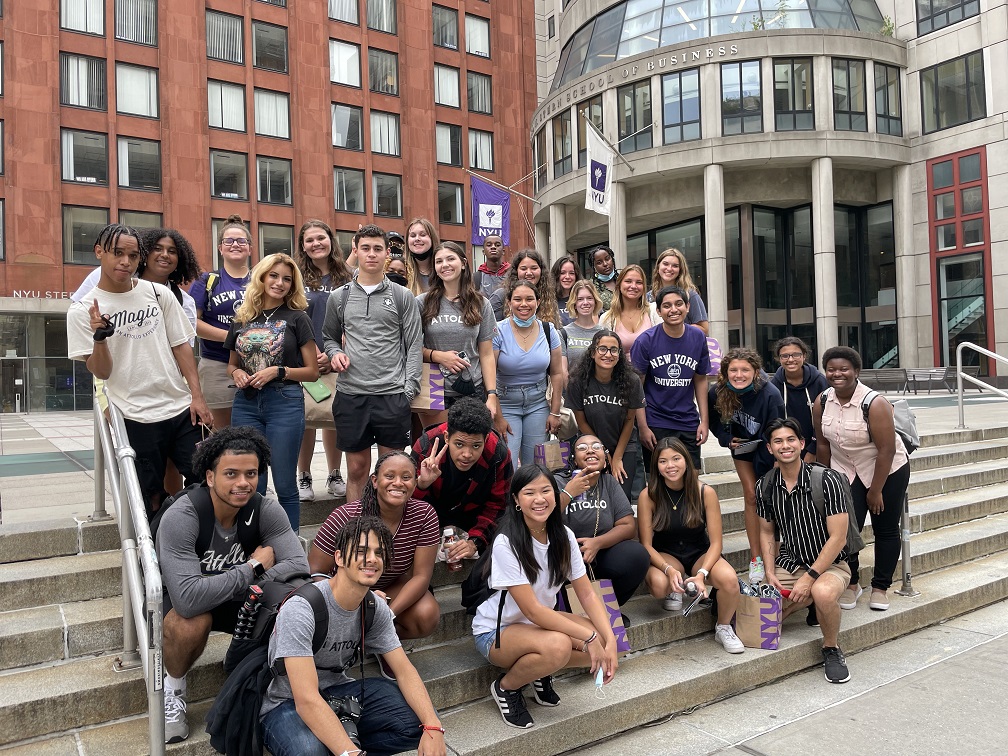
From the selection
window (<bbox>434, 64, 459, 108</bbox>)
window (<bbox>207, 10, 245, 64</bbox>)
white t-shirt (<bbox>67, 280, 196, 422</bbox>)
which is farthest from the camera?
window (<bbox>434, 64, 459, 108</bbox>)

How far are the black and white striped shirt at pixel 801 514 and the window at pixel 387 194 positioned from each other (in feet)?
100

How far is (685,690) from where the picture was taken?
407 cm

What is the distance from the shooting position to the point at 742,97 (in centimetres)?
2541

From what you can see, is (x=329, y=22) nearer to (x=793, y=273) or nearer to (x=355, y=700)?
(x=793, y=273)

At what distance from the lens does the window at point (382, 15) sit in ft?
110

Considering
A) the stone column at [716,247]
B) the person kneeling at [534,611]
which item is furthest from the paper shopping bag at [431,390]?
the stone column at [716,247]

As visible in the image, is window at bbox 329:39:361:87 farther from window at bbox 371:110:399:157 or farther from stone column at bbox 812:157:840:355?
stone column at bbox 812:157:840:355

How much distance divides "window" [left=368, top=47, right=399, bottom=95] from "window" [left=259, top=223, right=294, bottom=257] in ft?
26.1

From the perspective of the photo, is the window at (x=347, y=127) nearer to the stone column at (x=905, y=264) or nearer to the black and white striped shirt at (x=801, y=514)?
the stone column at (x=905, y=264)

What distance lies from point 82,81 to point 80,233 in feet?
18.9

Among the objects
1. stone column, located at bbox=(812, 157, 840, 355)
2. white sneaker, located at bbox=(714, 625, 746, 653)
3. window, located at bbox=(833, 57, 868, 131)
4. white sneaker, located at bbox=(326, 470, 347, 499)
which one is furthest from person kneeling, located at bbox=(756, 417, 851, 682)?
window, located at bbox=(833, 57, 868, 131)

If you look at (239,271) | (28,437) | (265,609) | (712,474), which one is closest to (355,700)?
(265,609)

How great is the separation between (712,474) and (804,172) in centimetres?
2316

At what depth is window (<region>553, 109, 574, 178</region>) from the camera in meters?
29.1
